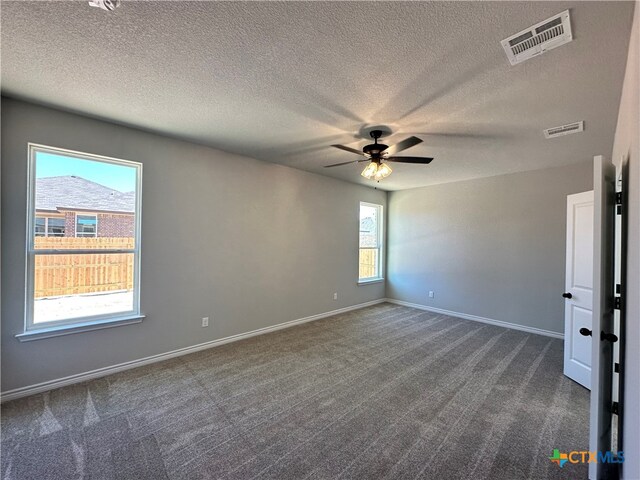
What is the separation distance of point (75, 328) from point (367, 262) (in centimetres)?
502

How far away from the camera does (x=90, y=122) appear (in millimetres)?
2787

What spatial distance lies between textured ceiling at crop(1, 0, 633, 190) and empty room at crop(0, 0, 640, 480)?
0.06 feet

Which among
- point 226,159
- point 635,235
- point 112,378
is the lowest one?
point 112,378

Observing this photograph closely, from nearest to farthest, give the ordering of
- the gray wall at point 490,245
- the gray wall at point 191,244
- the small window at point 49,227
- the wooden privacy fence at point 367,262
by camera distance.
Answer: the gray wall at point 191,244, the small window at point 49,227, the gray wall at point 490,245, the wooden privacy fence at point 367,262

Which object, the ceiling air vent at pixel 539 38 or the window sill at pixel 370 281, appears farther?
the window sill at pixel 370 281

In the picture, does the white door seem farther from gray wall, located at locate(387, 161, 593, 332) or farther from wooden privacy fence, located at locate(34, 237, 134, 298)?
wooden privacy fence, located at locate(34, 237, 134, 298)

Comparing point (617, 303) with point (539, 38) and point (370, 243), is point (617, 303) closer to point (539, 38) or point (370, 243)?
point (539, 38)

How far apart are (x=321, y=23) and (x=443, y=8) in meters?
0.64

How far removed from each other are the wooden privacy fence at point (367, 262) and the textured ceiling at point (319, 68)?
338cm

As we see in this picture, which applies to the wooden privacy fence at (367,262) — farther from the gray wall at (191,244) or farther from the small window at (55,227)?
the small window at (55,227)

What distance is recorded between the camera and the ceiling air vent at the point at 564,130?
2.74m

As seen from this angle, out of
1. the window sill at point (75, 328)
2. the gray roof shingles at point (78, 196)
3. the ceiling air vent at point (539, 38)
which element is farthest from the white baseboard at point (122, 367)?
the ceiling air vent at point (539, 38)

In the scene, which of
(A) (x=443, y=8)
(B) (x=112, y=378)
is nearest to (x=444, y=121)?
(A) (x=443, y=8)

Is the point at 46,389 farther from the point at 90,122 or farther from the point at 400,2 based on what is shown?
the point at 400,2
